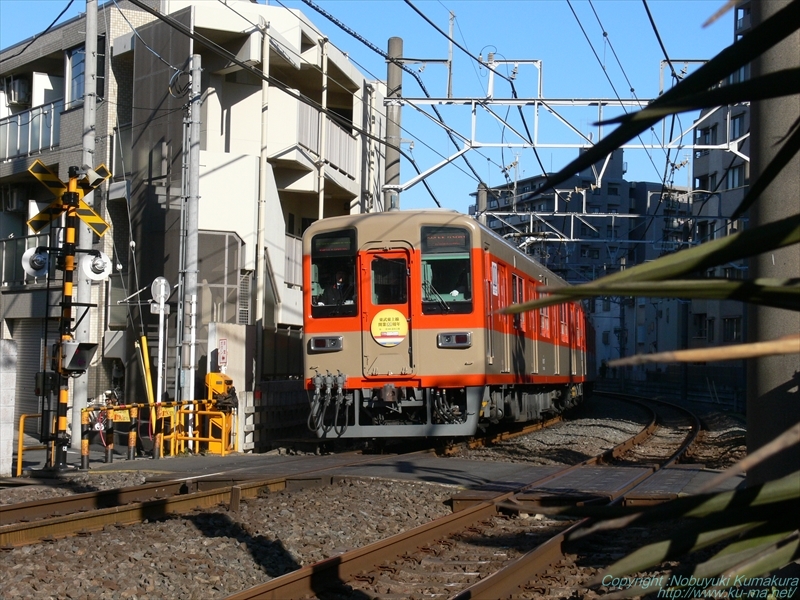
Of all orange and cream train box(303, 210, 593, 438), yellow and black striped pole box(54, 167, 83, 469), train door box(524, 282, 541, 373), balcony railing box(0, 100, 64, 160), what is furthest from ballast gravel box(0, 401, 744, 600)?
balcony railing box(0, 100, 64, 160)

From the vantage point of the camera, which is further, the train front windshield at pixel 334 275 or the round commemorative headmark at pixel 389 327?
the train front windshield at pixel 334 275

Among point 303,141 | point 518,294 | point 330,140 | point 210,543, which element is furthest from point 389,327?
A: point 330,140

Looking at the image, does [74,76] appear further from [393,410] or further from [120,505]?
[120,505]

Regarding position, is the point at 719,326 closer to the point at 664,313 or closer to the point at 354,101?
the point at 664,313

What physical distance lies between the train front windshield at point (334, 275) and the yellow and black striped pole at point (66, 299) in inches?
133

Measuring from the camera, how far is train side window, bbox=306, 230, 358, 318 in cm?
1304

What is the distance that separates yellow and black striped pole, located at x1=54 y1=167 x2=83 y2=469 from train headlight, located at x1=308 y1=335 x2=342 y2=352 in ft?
10.9

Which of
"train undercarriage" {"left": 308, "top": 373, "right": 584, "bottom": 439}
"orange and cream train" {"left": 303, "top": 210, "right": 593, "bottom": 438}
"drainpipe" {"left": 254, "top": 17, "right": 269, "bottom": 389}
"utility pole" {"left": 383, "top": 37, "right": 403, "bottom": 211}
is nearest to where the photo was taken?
"orange and cream train" {"left": 303, "top": 210, "right": 593, "bottom": 438}

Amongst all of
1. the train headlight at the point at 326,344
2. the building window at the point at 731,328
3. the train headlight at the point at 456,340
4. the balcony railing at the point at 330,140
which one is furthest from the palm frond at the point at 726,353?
the building window at the point at 731,328

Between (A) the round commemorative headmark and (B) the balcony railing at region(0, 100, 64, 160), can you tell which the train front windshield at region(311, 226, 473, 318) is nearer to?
(A) the round commemorative headmark

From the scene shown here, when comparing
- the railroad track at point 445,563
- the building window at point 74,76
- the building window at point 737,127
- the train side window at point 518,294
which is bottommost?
the railroad track at point 445,563

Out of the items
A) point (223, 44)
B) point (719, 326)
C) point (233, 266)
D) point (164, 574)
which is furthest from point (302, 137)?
point (719, 326)

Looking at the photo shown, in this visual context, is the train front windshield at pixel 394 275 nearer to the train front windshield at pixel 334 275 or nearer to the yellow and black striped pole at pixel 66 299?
the train front windshield at pixel 334 275

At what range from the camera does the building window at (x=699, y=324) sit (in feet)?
155
